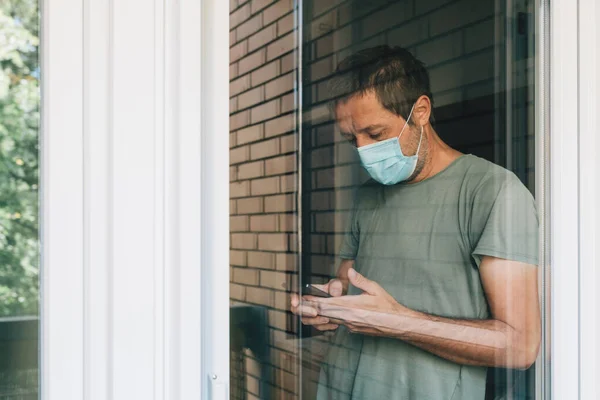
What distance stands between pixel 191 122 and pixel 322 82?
851 mm

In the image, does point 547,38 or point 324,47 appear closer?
point 547,38

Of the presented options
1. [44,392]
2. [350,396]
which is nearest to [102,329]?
[44,392]

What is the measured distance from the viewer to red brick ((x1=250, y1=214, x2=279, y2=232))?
1.40m

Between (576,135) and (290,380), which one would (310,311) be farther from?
(576,135)

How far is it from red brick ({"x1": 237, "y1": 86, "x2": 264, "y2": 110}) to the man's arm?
0.55 meters

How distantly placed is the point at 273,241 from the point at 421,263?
44 cm

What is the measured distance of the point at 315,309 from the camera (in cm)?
169

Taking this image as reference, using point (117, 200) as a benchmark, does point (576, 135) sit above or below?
above

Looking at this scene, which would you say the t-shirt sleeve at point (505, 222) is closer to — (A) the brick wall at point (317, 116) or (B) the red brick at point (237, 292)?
(A) the brick wall at point (317, 116)

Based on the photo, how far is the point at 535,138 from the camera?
5.01 feet

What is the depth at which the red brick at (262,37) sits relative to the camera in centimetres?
142

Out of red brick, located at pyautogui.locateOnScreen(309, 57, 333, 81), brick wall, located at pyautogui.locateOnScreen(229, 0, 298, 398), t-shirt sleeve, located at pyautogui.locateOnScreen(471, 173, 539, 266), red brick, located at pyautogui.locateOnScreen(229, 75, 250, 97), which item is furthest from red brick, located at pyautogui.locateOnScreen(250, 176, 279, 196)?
t-shirt sleeve, located at pyautogui.locateOnScreen(471, 173, 539, 266)

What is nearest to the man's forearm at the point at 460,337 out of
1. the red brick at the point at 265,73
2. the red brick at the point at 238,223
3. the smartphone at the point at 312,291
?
the smartphone at the point at 312,291

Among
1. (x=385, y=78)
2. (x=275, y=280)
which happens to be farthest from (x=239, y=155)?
(x=385, y=78)
